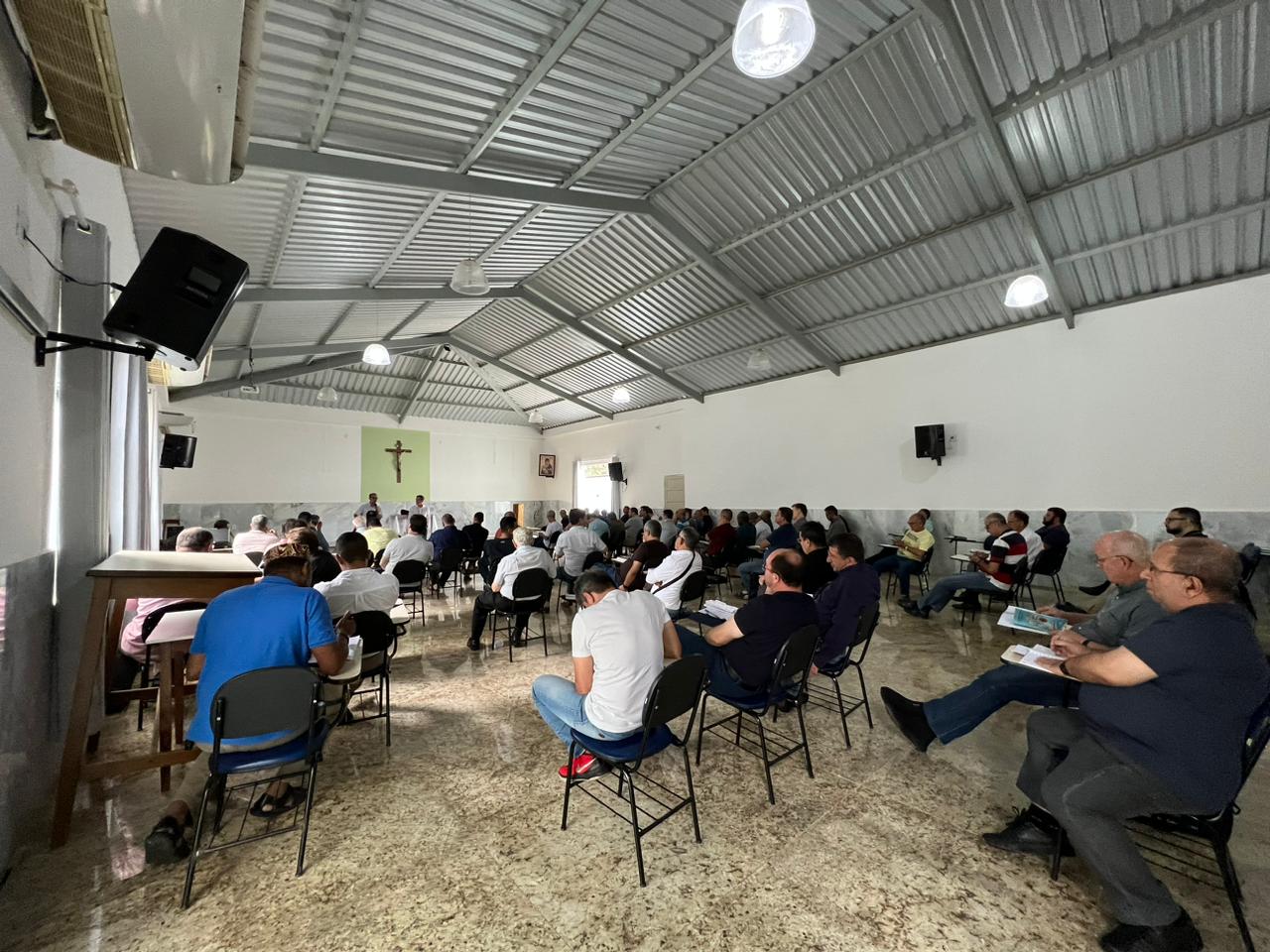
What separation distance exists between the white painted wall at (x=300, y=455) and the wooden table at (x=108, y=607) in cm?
1180

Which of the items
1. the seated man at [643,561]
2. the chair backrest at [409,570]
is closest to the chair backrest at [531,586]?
the seated man at [643,561]

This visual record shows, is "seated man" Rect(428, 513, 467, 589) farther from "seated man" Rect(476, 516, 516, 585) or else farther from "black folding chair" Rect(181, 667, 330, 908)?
"black folding chair" Rect(181, 667, 330, 908)

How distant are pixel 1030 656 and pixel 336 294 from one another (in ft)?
27.5

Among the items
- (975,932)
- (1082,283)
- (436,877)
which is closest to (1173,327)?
(1082,283)

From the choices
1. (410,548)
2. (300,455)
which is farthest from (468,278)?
(300,455)

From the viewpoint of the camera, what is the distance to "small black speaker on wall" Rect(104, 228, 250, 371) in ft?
7.43

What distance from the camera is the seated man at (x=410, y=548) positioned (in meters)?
5.57

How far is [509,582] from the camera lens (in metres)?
4.58

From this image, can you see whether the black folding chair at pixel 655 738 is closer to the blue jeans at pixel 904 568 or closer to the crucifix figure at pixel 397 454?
the blue jeans at pixel 904 568

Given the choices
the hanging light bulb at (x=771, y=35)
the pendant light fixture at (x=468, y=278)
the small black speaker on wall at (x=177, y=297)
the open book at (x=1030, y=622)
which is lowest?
the open book at (x=1030, y=622)

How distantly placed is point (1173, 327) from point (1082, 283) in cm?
106

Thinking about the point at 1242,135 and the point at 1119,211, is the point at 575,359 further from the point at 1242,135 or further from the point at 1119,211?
the point at 1242,135

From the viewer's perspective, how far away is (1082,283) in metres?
6.45

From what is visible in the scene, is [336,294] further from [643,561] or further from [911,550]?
[911,550]
